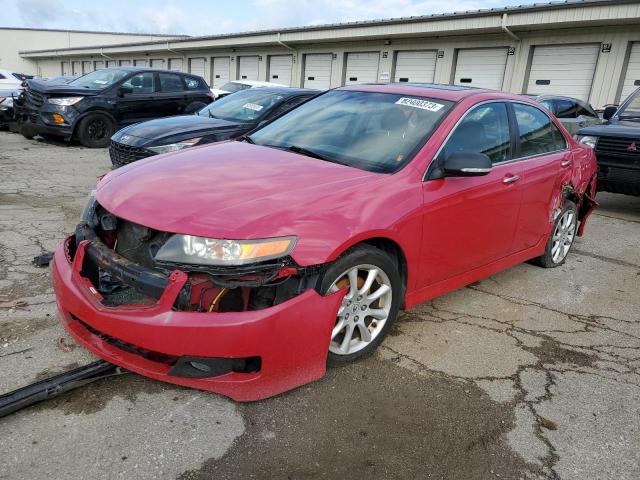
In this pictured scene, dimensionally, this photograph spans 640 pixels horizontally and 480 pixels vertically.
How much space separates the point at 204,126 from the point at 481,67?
42.7ft

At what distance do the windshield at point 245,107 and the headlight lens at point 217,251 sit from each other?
5.04 m

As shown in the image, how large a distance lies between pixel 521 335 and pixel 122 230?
8.71ft

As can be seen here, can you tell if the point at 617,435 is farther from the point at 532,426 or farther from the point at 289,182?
the point at 289,182

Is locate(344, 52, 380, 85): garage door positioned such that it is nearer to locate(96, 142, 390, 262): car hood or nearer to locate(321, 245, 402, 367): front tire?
locate(96, 142, 390, 262): car hood

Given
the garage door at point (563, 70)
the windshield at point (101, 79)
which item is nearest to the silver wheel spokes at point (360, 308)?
the windshield at point (101, 79)

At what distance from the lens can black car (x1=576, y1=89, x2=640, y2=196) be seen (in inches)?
257

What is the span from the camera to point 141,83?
35.6 ft

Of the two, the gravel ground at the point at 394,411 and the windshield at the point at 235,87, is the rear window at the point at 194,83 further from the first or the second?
the gravel ground at the point at 394,411

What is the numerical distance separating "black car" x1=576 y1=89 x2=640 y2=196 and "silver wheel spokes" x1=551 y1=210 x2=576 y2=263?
211cm

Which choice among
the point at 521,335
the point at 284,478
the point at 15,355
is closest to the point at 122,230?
the point at 15,355

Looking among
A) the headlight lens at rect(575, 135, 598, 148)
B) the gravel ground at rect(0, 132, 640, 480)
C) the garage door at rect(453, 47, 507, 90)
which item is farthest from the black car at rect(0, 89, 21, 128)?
the garage door at rect(453, 47, 507, 90)

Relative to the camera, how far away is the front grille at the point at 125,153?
6.04 m

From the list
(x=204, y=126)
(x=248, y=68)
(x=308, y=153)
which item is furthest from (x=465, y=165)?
(x=248, y=68)

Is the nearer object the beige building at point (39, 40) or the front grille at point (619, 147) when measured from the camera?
the front grille at point (619, 147)
